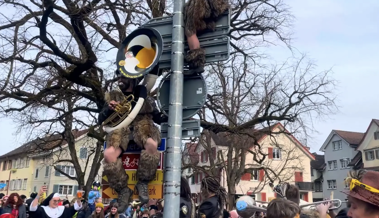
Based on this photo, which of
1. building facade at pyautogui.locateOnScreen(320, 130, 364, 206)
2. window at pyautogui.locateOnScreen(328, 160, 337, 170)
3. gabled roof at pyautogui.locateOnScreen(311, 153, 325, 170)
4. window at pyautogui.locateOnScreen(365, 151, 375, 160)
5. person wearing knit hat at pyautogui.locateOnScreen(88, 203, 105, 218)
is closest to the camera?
person wearing knit hat at pyautogui.locateOnScreen(88, 203, 105, 218)

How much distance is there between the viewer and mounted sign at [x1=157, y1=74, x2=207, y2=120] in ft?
11.8

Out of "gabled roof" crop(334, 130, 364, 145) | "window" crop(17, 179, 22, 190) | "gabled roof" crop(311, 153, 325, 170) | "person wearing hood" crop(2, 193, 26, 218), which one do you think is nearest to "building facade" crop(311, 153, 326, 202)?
"gabled roof" crop(311, 153, 325, 170)

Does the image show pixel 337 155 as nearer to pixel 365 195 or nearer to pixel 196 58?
pixel 196 58

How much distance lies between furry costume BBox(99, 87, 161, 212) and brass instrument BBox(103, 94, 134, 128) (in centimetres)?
10

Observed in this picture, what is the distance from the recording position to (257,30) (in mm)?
12484

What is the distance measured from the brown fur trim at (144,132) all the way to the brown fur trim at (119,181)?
30 cm

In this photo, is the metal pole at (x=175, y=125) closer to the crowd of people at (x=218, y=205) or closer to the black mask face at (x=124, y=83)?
the black mask face at (x=124, y=83)

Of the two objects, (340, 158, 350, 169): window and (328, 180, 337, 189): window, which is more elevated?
(340, 158, 350, 169): window

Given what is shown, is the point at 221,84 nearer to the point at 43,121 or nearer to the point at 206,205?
the point at 43,121

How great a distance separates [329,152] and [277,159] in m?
10.3

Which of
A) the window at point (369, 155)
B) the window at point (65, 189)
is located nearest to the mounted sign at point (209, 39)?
the window at point (369, 155)

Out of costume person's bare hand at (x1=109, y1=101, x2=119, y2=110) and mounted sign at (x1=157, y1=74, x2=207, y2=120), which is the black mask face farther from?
mounted sign at (x1=157, y1=74, x2=207, y2=120)

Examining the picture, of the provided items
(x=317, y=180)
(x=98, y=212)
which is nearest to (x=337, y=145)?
(x=317, y=180)

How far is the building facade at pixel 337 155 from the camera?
148ft
